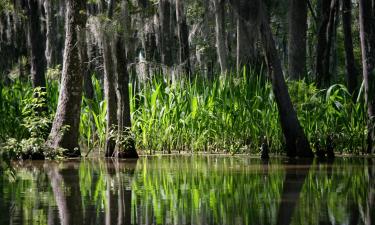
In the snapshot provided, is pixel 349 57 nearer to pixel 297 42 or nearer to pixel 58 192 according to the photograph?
pixel 297 42

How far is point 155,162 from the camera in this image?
1370 cm

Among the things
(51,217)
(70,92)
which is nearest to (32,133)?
(70,92)

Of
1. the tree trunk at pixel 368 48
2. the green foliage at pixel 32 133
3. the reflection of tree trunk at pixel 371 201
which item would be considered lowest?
the reflection of tree trunk at pixel 371 201

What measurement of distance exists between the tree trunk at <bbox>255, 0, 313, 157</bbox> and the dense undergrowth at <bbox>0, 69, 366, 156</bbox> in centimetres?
81

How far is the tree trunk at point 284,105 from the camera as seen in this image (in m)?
14.0

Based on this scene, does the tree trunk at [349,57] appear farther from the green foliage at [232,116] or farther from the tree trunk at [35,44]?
the tree trunk at [35,44]

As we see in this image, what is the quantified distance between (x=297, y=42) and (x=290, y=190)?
10.6 metres

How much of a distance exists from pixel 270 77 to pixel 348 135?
2.03m

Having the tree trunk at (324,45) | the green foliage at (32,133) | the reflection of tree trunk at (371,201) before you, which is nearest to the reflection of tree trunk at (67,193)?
the green foliage at (32,133)

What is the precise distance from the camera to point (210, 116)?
53.0 feet

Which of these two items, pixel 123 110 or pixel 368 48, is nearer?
pixel 123 110

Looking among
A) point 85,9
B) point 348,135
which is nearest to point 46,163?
point 85,9

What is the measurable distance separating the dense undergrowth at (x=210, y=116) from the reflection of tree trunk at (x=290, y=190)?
7.79 ft

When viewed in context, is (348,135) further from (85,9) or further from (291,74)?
(85,9)
